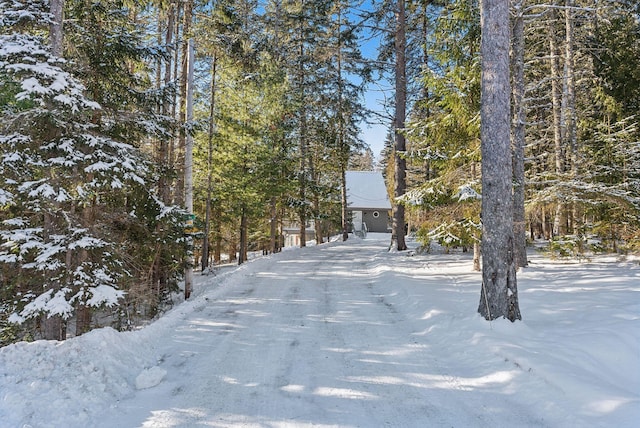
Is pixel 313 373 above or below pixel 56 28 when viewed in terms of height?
below

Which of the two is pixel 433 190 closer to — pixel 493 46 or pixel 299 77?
pixel 493 46

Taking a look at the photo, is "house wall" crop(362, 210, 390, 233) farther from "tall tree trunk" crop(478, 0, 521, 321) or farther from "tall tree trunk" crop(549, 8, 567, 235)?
"tall tree trunk" crop(478, 0, 521, 321)

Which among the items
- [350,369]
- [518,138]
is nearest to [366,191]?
[518,138]

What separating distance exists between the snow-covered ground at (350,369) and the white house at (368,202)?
84.8 feet

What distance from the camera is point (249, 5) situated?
1850 cm

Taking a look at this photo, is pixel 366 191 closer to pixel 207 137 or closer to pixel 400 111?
pixel 400 111

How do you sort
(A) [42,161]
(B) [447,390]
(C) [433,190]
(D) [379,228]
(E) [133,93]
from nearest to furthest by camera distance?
(B) [447,390] → (A) [42,161] → (E) [133,93] → (C) [433,190] → (D) [379,228]

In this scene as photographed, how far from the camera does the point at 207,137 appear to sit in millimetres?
14180

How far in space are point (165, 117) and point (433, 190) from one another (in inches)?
282

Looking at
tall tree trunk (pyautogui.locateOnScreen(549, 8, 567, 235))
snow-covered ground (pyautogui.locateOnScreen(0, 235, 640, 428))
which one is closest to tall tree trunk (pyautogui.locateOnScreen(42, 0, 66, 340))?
snow-covered ground (pyautogui.locateOnScreen(0, 235, 640, 428))

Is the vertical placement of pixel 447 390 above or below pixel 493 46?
below

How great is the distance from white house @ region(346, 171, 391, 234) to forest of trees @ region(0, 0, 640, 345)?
12.4 m

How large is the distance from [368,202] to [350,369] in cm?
2901

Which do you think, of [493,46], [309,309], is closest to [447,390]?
[309,309]
